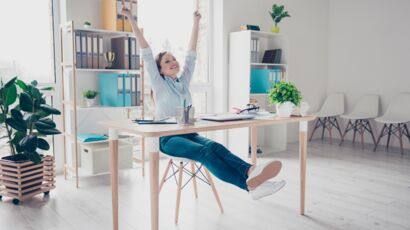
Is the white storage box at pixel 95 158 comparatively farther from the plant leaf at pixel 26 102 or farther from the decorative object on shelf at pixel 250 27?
the decorative object on shelf at pixel 250 27

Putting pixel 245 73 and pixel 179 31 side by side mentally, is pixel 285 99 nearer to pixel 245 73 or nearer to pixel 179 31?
pixel 245 73

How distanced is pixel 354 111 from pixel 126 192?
3.67 metres

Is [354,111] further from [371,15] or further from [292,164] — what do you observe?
[292,164]

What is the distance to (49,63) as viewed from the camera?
12.2 feet

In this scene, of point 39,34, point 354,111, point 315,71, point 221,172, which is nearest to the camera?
point 221,172

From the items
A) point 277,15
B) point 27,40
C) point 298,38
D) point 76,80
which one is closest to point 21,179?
point 76,80

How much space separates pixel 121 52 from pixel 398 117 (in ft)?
11.9

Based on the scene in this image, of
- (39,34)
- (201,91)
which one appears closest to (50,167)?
(39,34)

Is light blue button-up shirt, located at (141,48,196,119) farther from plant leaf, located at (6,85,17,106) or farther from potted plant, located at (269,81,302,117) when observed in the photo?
plant leaf, located at (6,85,17,106)

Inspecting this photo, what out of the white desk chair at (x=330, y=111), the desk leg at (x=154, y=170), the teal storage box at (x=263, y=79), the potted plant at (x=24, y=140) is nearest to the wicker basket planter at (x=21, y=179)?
the potted plant at (x=24, y=140)

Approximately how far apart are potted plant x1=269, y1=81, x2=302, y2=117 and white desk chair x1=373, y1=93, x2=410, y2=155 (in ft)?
9.00

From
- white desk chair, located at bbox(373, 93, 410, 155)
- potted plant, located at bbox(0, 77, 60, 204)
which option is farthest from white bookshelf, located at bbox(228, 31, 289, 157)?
potted plant, located at bbox(0, 77, 60, 204)

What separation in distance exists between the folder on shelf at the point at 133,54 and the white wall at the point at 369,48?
351cm

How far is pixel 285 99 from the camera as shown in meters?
2.55
